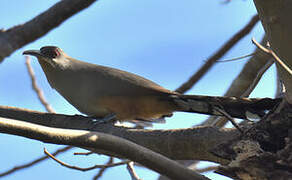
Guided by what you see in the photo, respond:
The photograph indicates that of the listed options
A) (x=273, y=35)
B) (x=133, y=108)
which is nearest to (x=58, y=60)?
(x=133, y=108)

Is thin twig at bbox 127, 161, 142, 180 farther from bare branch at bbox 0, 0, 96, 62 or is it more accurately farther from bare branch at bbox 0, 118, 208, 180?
bare branch at bbox 0, 0, 96, 62

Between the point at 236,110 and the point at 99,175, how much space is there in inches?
75.1

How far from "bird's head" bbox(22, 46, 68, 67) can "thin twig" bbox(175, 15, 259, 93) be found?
163cm

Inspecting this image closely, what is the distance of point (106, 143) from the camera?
236 centimetres

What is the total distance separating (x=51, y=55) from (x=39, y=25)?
42 centimetres

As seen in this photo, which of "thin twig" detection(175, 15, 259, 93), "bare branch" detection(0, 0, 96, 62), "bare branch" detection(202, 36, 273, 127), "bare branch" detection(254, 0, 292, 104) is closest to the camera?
"bare branch" detection(254, 0, 292, 104)

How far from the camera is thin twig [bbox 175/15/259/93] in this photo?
18.7 feet

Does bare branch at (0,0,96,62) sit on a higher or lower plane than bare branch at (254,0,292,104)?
higher

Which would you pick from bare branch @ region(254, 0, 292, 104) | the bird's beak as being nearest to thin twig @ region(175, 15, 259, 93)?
the bird's beak

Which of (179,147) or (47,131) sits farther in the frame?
(179,147)

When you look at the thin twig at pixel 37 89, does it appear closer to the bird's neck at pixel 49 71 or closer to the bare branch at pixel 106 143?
the bird's neck at pixel 49 71

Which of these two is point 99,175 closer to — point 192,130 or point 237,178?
point 192,130

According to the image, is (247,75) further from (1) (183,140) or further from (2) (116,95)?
(1) (183,140)

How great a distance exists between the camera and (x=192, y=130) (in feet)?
9.77
